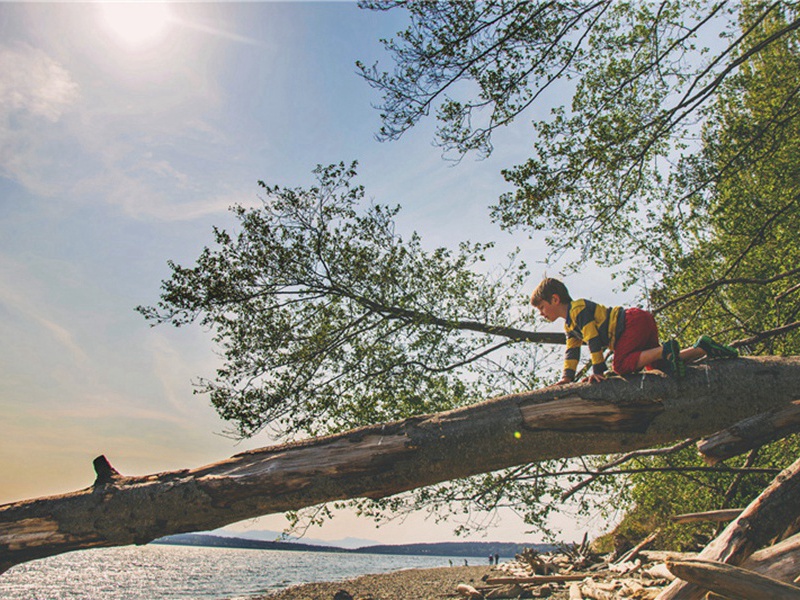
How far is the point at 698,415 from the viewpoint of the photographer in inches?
175

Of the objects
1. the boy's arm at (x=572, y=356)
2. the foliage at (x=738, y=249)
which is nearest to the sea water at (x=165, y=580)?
the foliage at (x=738, y=249)

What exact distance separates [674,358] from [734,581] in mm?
1827

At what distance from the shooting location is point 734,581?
3426 mm

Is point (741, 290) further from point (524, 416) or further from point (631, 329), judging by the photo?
point (524, 416)

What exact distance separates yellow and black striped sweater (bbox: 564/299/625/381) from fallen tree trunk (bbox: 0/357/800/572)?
0.98m

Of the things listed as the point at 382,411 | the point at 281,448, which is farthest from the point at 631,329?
the point at 382,411

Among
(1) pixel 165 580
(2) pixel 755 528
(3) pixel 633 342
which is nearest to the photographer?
(2) pixel 755 528

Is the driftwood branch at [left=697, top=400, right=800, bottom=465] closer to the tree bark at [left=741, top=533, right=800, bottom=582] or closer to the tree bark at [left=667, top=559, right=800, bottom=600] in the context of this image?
the tree bark at [left=741, top=533, right=800, bottom=582]

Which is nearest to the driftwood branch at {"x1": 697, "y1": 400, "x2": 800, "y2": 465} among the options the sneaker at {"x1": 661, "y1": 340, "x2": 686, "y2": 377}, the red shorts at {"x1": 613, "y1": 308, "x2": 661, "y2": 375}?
the sneaker at {"x1": 661, "y1": 340, "x2": 686, "y2": 377}

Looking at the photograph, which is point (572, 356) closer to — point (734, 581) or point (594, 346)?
point (594, 346)

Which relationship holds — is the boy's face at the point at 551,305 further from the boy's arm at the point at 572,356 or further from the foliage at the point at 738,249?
the foliage at the point at 738,249

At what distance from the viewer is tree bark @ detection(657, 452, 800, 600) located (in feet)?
12.8

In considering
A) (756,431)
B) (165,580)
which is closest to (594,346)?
(756,431)

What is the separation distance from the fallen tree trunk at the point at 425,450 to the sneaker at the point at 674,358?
0.11 metres
